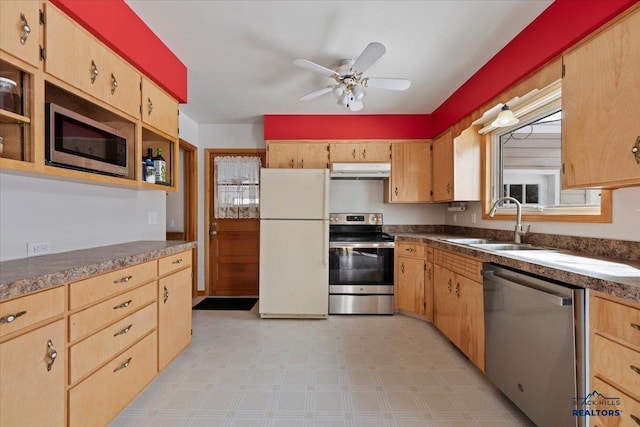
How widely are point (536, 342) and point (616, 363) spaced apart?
14.3 inches

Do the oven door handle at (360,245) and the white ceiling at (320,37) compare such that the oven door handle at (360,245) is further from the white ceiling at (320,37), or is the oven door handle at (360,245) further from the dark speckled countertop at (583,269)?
the white ceiling at (320,37)

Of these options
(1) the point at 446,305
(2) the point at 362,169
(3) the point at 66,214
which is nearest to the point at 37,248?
(3) the point at 66,214

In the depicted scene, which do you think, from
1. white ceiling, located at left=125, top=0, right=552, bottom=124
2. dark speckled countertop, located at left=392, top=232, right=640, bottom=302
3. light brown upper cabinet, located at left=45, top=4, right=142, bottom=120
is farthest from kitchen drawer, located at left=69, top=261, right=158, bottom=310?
dark speckled countertop, located at left=392, top=232, right=640, bottom=302

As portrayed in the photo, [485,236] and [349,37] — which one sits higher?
[349,37]

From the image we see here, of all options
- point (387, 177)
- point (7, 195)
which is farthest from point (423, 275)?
point (7, 195)

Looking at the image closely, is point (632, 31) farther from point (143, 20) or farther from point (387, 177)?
point (143, 20)

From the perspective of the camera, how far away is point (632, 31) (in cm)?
120

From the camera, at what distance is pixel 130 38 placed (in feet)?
5.72

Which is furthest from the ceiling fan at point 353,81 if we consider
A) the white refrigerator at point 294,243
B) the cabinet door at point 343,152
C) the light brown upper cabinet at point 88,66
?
the light brown upper cabinet at point 88,66

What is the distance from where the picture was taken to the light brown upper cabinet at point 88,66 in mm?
1289

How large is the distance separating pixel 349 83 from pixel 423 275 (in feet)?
6.81

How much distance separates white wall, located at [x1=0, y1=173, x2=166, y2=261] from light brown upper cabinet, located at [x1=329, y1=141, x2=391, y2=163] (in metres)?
2.05

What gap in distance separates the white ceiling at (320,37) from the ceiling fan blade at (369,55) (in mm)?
204

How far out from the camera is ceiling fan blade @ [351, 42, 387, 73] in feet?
5.69
